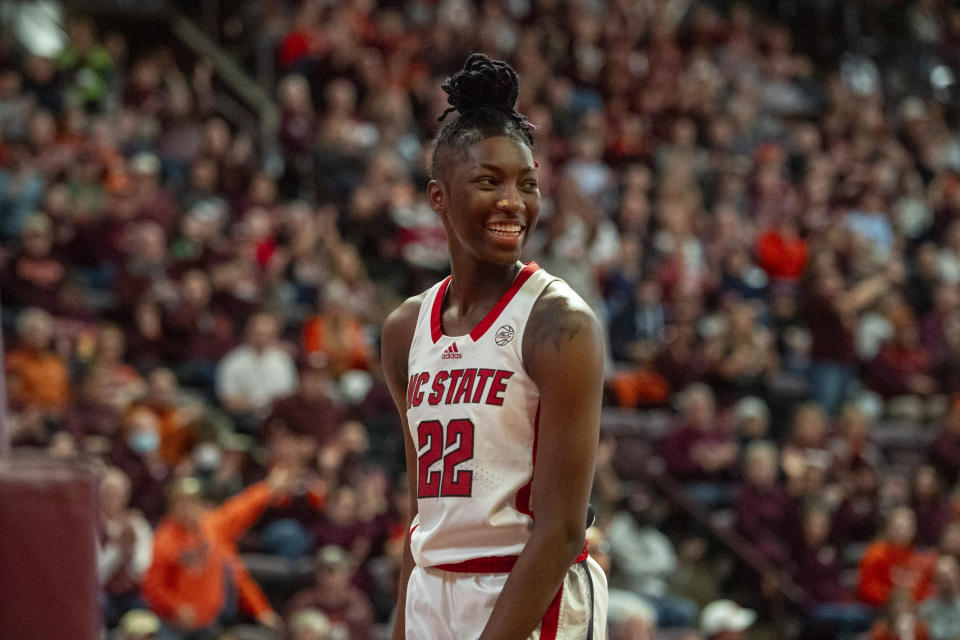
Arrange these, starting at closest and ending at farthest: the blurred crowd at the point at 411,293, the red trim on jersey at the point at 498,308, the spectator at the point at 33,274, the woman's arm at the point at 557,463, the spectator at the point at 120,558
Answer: the woman's arm at the point at 557,463
the red trim on jersey at the point at 498,308
the spectator at the point at 120,558
the blurred crowd at the point at 411,293
the spectator at the point at 33,274

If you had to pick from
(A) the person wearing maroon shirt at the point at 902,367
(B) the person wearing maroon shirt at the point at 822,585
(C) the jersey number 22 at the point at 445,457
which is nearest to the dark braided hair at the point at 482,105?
(C) the jersey number 22 at the point at 445,457

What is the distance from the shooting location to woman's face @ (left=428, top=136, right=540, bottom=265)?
306cm

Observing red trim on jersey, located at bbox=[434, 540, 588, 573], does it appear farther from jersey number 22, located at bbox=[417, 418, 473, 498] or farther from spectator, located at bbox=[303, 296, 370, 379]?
spectator, located at bbox=[303, 296, 370, 379]

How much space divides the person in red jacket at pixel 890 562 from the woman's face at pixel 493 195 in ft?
28.2

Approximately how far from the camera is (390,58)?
14250 mm

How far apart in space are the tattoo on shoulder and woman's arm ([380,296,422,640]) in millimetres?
482

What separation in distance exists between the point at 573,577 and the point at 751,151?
540 inches

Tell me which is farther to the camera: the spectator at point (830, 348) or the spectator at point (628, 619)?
the spectator at point (830, 348)

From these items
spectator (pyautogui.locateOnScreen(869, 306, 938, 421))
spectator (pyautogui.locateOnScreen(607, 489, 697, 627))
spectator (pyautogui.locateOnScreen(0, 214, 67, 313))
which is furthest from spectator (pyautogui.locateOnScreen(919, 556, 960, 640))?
spectator (pyautogui.locateOnScreen(0, 214, 67, 313))

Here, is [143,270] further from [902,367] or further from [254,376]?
[902,367]

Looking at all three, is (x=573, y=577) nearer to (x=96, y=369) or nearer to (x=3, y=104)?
(x=96, y=369)

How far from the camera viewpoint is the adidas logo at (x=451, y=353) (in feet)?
10.3

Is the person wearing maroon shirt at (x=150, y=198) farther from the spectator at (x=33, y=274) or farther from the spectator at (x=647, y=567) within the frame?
the spectator at (x=647, y=567)

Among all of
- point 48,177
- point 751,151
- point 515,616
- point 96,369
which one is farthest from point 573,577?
point 751,151
